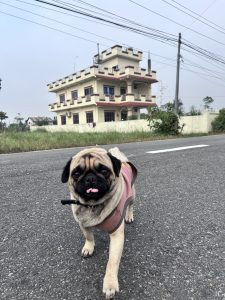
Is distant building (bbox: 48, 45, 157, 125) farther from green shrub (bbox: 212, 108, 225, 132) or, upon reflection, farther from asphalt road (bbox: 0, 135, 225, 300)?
asphalt road (bbox: 0, 135, 225, 300)

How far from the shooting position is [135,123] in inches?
938

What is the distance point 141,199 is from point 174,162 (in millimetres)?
2744

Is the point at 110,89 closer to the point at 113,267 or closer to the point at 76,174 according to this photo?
the point at 76,174

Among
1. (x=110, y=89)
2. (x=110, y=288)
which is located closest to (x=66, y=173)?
(x=110, y=288)

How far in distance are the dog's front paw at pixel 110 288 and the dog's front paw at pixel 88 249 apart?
0.46 m

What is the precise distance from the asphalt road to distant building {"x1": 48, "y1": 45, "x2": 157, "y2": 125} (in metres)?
26.7

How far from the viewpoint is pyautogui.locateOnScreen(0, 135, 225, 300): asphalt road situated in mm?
1479

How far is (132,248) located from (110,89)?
3060 cm

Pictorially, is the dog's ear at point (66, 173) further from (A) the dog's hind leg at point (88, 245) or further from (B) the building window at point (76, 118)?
(B) the building window at point (76, 118)

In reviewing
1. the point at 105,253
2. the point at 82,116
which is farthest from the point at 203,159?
the point at 82,116

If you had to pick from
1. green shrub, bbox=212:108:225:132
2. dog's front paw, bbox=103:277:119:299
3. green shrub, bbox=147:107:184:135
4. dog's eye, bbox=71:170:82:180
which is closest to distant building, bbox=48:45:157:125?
green shrub, bbox=212:108:225:132

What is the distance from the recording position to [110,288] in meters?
1.37

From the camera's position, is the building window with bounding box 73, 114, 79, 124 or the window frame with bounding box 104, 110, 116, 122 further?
the building window with bounding box 73, 114, 79, 124

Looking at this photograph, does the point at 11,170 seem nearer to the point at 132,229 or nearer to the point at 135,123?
the point at 132,229
